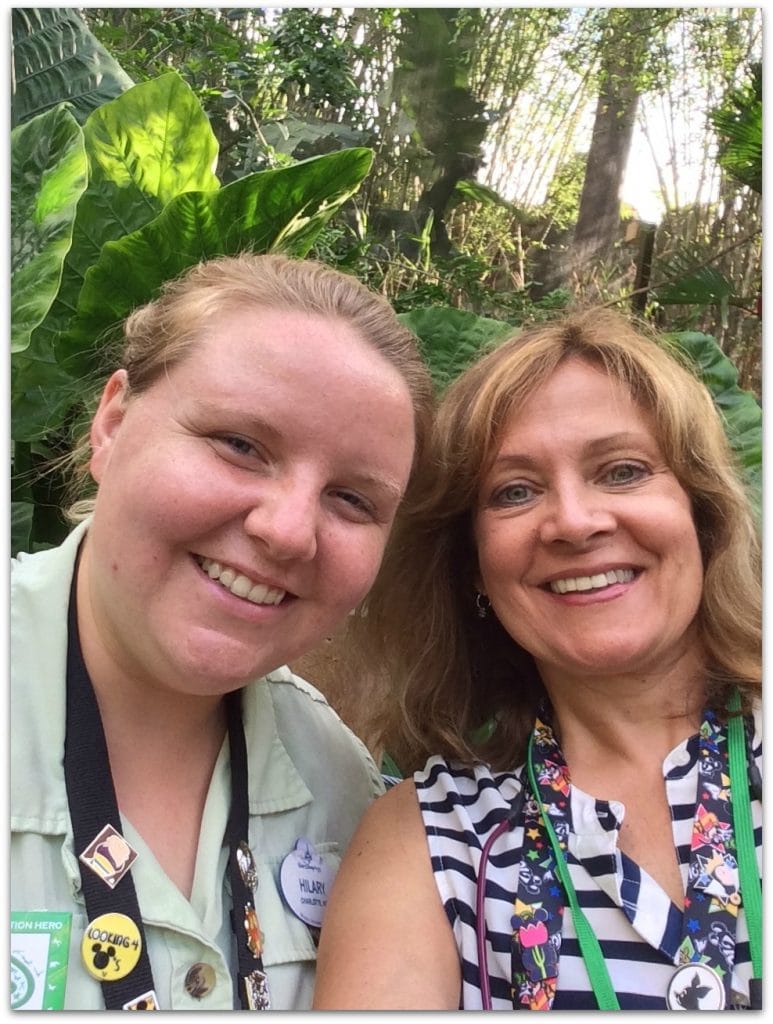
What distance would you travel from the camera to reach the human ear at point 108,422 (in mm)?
969

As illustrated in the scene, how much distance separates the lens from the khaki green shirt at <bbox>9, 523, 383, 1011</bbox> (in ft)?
2.82

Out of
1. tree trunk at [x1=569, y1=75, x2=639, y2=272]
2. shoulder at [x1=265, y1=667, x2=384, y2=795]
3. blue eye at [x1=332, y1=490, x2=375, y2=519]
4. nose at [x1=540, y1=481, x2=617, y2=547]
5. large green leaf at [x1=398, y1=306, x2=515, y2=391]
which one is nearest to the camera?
blue eye at [x1=332, y1=490, x2=375, y2=519]

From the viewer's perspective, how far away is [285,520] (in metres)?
0.86

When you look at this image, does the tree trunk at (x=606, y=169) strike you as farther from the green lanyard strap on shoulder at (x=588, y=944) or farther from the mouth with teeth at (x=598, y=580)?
the green lanyard strap on shoulder at (x=588, y=944)

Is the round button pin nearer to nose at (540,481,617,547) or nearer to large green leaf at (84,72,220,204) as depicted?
nose at (540,481,617,547)

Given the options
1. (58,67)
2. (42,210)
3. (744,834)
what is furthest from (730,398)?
(58,67)

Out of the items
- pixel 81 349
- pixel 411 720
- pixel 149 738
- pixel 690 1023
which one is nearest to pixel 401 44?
pixel 81 349

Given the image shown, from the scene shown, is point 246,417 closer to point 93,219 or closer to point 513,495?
point 513,495

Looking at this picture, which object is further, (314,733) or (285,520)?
(314,733)

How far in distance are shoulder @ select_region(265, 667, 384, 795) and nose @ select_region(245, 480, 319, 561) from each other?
1.29 ft

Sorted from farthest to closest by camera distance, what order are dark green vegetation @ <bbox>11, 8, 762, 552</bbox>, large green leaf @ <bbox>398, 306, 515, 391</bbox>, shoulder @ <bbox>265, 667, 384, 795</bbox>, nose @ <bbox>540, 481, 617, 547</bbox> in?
1. large green leaf @ <bbox>398, 306, 515, 391</bbox>
2. dark green vegetation @ <bbox>11, 8, 762, 552</bbox>
3. shoulder @ <bbox>265, 667, 384, 795</bbox>
4. nose @ <bbox>540, 481, 617, 547</bbox>

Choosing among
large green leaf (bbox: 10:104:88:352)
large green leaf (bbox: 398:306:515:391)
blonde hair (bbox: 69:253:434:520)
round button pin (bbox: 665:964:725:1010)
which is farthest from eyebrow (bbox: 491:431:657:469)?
large green leaf (bbox: 10:104:88:352)

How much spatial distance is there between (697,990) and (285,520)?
0.71 m

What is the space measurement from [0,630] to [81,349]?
941 mm
